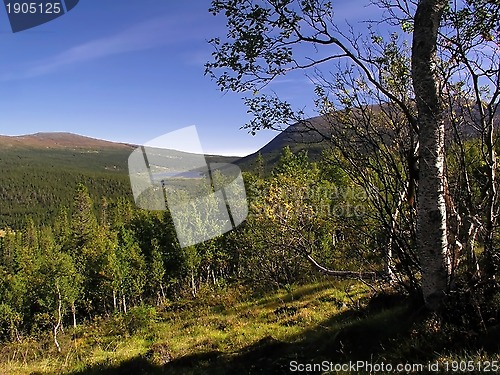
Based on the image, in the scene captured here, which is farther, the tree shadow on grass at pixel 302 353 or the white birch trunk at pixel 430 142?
the tree shadow on grass at pixel 302 353

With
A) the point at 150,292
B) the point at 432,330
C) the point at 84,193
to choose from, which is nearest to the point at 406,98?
the point at 432,330

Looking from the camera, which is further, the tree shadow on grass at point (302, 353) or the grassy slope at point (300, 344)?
the tree shadow on grass at point (302, 353)

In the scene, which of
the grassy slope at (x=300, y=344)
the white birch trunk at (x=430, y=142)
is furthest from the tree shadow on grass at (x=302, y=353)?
the white birch trunk at (x=430, y=142)

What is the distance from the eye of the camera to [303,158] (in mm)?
49375

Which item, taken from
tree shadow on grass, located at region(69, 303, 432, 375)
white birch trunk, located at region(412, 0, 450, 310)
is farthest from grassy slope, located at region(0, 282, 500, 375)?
white birch trunk, located at region(412, 0, 450, 310)

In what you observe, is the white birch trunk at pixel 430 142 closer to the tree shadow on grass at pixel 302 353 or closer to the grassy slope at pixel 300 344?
the grassy slope at pixel 300 344

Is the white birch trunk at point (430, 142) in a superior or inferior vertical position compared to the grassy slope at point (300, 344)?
superior

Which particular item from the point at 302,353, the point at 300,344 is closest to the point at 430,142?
the point at 302,353

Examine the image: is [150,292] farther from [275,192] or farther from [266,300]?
[275,192]

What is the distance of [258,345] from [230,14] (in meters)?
7.33

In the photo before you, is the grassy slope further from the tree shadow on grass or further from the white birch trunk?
the white birch trunk

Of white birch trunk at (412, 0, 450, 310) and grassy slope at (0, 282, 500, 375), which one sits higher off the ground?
white birch trunk at (412, 0, 450, 310)

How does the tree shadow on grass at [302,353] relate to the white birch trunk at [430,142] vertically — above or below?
below

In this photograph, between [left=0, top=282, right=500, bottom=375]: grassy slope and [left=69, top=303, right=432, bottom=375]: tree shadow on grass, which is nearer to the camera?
[left=0, top=282, right=500, bottom=375]: grassy slope
